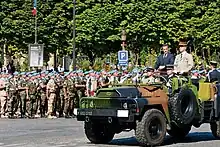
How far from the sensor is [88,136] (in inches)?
634

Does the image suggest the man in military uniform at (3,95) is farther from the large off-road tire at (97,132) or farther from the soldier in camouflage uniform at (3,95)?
the large off-road tire at (97,132)

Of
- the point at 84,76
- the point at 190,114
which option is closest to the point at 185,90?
the point at 190,114

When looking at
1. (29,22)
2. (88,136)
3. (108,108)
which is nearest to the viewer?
(108,108)

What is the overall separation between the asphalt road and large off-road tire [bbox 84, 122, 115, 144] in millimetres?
171

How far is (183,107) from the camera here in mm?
15688

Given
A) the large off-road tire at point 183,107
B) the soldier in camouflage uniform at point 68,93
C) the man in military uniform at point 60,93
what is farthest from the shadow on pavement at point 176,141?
the man in military uniform at point 60,93

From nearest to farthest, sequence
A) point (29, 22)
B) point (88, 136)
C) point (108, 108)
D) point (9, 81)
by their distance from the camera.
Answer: point (108, 108), point (88, 136), point (9, 81), point (29, 22)

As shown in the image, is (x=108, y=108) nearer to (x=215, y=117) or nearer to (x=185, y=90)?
(x=185, y=90)

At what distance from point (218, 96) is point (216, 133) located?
96 cm

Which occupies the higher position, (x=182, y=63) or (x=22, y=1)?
(x=22, y=1)

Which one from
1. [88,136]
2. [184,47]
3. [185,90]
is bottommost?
[88,136]

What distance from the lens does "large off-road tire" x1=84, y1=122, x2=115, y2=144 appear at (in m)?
16.0

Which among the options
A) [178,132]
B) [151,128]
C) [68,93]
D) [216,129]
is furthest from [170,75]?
[68,93]

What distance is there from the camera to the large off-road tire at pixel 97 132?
1603cm
